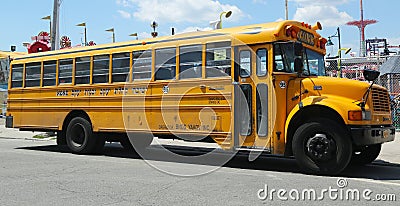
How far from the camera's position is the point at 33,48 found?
20906 mm

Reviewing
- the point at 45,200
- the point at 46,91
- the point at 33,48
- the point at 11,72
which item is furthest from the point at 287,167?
the point at 33,48

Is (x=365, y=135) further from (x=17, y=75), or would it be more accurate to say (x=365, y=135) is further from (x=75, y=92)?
(x=17, y=75)

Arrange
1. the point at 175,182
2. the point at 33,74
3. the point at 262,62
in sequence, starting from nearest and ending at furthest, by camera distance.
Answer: the point at 175,182 < the point at 262,62 < the point at 33,74

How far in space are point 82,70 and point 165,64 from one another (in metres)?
2.71

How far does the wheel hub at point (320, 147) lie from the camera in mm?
7512

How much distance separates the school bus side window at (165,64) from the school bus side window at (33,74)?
4.07 m

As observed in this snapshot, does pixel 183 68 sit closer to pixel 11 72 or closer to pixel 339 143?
pixel 339 143

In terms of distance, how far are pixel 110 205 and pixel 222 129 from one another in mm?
3487

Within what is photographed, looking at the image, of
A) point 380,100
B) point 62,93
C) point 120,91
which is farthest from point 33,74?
point 380,100

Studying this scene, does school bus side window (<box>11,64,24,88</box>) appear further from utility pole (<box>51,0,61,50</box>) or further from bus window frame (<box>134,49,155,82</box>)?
utility pole (<box>51,0,61,50</box>)

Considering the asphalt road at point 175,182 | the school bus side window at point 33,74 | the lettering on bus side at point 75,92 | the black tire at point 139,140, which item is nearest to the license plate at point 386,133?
the asphalt road at point 175,182

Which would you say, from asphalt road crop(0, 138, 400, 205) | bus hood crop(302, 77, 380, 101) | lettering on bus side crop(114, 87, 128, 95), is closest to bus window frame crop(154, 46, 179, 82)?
lettering on bus side crop(114, 87, 128, 95)

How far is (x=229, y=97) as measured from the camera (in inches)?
332

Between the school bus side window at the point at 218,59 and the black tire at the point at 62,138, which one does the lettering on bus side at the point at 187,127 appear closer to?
the school bus side window at the point at 218,59
